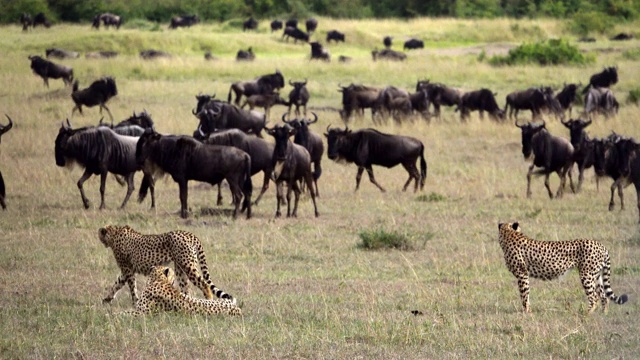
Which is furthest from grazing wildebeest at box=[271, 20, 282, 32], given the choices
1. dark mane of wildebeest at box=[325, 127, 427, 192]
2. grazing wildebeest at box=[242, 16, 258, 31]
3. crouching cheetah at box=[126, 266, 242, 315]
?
crouching cheetah at box=[126, 266, 242, 315]

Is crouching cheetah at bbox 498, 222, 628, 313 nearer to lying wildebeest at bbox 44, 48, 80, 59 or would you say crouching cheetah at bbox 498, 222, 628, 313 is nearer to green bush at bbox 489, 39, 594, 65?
lying wildebeest at bbox 44, 48, 80, 59

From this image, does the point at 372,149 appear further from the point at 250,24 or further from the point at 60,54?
the point at 250,24

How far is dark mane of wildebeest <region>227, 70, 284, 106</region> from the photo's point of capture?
28.0 meters

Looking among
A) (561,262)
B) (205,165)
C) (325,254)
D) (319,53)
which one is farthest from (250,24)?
(561,262)

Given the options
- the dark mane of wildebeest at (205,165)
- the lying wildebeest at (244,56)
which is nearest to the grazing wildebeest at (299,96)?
the lying wildebeest at (244,56)

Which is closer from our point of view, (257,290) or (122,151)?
(257,290)

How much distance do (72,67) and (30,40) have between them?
388 centimetres

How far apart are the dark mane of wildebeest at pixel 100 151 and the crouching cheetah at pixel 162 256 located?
631 cm

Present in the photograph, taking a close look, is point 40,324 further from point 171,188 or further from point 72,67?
point 72,67

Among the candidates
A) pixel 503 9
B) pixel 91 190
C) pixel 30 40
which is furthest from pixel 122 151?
pixel 503 9

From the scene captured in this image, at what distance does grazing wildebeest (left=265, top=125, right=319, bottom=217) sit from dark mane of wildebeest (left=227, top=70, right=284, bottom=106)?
13.0 m

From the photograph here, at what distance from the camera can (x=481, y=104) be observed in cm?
2612

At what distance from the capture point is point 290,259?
1124 cm

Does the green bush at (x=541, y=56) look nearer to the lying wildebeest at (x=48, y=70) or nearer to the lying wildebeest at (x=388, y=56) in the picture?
the lying wildebeest at (x=388, y=56)
